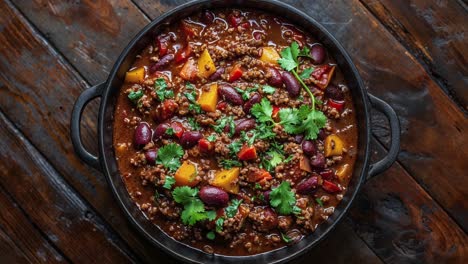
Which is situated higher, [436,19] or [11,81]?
[436,19]

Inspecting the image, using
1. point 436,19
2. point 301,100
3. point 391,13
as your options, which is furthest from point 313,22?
point 436,19

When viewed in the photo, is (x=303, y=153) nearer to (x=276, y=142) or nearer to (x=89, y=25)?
(x=276, y=142)

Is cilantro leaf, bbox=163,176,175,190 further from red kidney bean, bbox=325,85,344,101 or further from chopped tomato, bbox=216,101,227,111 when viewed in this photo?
red kidney bean, bbox=325,85,344,101

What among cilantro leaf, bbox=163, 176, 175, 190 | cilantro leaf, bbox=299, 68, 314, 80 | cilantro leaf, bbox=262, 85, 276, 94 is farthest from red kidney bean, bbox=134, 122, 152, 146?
cilantro leaf, bbox=299, 68, 314, 80

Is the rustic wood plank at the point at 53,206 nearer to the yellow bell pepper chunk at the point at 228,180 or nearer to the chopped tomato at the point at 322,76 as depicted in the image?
the yellow bell pepper chunk at the point at 228,180

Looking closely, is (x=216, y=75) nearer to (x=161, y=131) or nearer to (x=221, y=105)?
(x=221, y=105)

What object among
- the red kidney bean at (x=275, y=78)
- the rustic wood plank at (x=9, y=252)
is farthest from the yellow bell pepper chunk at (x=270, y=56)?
the rustic wood plank at (x=9, y=252)

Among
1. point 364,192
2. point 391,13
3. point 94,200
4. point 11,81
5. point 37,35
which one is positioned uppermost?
point 391,13
